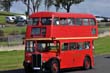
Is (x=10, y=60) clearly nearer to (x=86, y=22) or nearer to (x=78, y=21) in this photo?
(x=86, y=22)

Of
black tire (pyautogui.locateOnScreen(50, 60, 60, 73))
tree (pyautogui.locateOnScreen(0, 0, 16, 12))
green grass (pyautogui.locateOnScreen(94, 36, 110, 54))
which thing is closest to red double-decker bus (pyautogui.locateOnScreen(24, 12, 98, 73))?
black tire (pyautogui.locateOnScreen(50, 60, 60, 73))

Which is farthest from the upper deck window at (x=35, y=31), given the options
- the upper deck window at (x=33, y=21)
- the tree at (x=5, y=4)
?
the tree at (x=5, y=4)

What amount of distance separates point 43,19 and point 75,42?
115 inches

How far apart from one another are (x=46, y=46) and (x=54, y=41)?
510 mm

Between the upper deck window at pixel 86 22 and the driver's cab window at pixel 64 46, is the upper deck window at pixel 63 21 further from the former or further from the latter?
the upper deck window at pixel 86 22

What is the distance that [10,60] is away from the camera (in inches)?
1419

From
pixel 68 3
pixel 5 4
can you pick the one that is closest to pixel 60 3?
pixel 68 3

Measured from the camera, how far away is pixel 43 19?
2628cm

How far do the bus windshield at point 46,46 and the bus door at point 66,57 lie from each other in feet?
2.04

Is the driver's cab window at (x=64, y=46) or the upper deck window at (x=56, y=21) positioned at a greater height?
the upper deck window at (x=56, y=21)

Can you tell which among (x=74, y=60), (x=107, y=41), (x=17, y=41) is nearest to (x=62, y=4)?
(x=107, y=41)

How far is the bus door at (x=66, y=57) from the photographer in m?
26.9

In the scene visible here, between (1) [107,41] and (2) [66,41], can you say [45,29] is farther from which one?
(1) [107,41]

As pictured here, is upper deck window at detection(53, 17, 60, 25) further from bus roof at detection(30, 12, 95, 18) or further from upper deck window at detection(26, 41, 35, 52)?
upper deck window at detection(26, 41, 35, 52)
